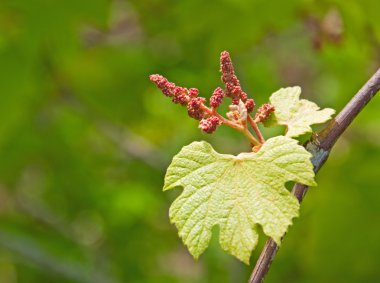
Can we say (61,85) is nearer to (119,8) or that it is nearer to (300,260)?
(119,8)

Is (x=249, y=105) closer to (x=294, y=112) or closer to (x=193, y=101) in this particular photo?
(x=193, y=101)

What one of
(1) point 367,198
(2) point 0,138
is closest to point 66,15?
(2) point 0,138

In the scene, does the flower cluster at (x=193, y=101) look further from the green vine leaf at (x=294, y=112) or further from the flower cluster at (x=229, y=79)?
the green vine leaf at (x=294, y=112)

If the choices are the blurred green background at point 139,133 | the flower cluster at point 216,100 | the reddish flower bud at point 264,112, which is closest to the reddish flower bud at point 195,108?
the flower cluster at point 216,100

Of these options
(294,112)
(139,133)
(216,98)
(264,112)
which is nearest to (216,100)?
(216,98)

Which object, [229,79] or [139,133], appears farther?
[139,133]

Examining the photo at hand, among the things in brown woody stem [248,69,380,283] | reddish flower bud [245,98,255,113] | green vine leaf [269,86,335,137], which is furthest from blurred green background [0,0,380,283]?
reddish flower bud [245,98,255,113]
